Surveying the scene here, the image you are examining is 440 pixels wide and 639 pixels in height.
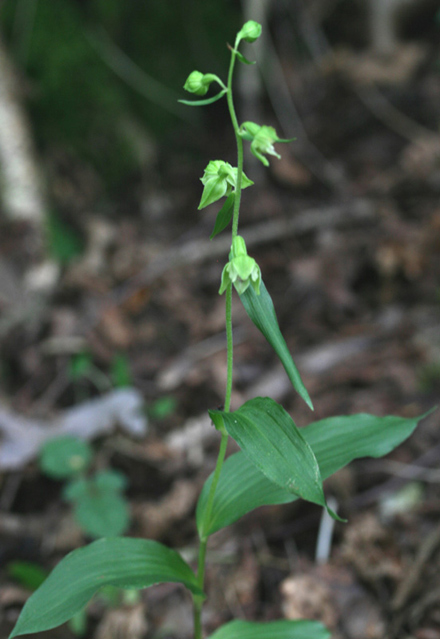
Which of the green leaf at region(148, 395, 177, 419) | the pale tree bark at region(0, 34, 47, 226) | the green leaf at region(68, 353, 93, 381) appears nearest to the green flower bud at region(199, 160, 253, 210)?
the green leaf at region(148, 395, 177, 419)

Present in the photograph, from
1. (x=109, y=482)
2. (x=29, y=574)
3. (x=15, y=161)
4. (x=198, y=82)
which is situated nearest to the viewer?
(x=198, y=82)

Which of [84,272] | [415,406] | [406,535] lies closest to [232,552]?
[406,535]

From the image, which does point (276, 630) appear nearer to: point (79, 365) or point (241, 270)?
point (241, 270)

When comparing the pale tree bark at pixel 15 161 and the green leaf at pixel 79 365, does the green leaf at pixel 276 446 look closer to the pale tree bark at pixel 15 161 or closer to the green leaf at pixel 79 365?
the green leaf at pixel 79 365

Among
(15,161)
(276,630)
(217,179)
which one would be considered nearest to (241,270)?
(217,179)

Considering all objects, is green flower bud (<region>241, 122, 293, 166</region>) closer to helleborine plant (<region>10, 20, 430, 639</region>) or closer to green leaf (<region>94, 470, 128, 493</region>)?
helleborine plant (<region>10, 20, 430, 639</region>)
